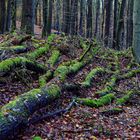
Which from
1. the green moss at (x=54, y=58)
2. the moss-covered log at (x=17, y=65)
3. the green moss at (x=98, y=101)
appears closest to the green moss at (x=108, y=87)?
the green moss at (x=98, y=101)

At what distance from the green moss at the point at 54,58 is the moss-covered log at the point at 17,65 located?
51.4 inches

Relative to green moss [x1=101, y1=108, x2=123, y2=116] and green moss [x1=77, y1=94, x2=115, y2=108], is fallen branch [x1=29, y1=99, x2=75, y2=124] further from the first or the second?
green moss [x1=101, y1=108, x2=123, y2=116]

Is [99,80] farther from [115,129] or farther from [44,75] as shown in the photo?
[115,129]

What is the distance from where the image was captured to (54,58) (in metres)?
11.9

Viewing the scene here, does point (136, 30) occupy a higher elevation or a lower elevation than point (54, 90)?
higher

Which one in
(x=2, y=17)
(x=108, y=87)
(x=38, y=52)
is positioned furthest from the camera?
(x=2, y=17)

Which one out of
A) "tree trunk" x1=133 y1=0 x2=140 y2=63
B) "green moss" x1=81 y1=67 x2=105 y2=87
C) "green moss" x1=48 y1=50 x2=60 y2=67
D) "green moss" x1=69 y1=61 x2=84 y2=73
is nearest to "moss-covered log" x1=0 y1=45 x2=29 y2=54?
"green moss" x1=48 y1=50 x2=60 y2=67

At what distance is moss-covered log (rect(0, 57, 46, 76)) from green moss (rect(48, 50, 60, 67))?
4.28ft

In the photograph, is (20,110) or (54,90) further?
(54,90)

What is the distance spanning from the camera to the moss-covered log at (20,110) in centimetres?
562

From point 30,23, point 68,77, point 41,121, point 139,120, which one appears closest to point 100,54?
point 30,23

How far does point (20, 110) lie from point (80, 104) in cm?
286

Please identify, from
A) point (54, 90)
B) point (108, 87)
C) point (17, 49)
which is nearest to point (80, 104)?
point (54, 90)

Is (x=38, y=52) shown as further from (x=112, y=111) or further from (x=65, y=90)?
(x=112, y=111)
